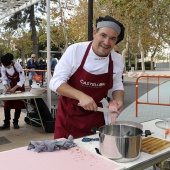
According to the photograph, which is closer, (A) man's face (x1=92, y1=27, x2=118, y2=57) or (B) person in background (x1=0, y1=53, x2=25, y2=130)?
(A) man's face (x1=92, y1=27, x2=118, y2=57)

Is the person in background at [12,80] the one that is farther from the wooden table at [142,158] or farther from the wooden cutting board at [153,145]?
the wooden cutting board at [153,145]

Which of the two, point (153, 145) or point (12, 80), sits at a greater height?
point (12, 80)

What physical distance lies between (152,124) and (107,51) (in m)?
0.83

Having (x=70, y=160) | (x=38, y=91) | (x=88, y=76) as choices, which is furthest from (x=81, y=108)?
(x=38, y=91)

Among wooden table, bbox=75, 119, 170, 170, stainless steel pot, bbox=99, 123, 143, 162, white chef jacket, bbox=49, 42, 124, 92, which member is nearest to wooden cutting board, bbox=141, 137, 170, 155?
wooden table, bbox=75, 119, 170, 170

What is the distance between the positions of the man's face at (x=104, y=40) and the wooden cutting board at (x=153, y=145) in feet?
2.34

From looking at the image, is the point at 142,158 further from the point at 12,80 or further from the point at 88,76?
the point at 12,80

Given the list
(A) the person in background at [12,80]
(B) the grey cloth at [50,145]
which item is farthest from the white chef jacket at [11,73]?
(B) the grey cloth at [50,145]

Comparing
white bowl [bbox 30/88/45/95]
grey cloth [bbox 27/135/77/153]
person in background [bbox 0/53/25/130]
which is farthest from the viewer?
person in background [bbox 0/53/25/130]

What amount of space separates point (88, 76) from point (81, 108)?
10.4 inches

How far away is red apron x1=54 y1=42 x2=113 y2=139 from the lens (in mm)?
2016

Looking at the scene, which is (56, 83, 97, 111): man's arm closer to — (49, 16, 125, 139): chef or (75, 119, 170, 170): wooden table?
(49, 16, 125, 139): chef

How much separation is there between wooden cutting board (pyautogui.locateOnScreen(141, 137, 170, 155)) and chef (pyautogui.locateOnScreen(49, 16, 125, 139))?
31 cm

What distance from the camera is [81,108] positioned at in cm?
206
